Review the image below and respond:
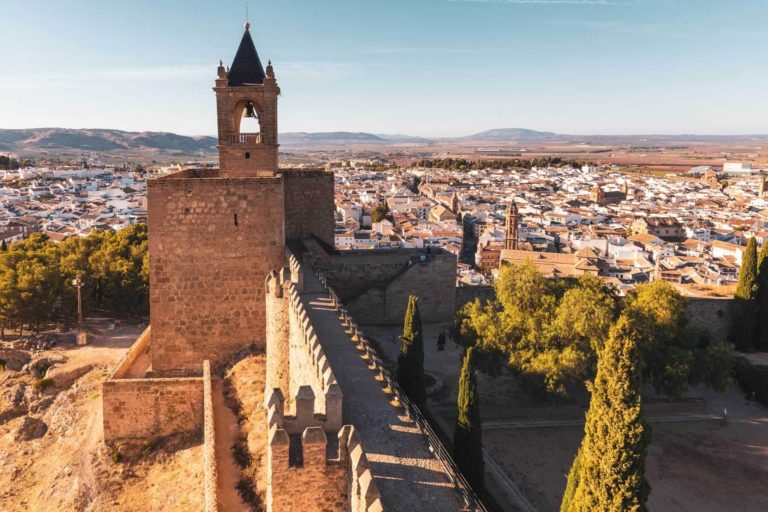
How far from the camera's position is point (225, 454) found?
36.2 feet

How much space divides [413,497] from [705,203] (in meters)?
99.8

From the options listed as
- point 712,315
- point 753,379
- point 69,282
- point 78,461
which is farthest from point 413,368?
point 69,282

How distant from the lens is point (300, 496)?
711 centimetres

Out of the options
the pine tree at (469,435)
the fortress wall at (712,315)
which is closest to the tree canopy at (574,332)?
the pine tree at (469,435)

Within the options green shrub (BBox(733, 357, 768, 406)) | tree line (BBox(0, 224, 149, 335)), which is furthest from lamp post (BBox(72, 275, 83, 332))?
green shrub (BBox(733, 357, 768, 406))

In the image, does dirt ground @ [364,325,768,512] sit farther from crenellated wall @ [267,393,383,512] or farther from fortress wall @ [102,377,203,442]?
crenellated wall @ [267,393,383,512]

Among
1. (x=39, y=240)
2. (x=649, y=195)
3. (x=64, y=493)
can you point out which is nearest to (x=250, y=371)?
(x=64, y=493)

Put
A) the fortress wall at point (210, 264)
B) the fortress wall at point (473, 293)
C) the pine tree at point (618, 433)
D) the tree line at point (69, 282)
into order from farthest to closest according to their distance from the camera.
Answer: the tree line at point (69, 282) → the fortress wall at point (473, 293) → the fortress wall at point (210, 264) → the pine tree at point (618, 433)

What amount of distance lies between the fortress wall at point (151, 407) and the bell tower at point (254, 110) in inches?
250

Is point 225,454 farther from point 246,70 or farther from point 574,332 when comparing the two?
point 246,70

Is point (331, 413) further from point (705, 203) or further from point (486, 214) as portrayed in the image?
point (705, 203)

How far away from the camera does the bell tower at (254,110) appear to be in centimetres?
1636

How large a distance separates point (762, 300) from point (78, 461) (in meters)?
23.9

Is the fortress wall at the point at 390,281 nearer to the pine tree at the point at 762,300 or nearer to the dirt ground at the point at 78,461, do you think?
the dirt ground at the point at 78,461
